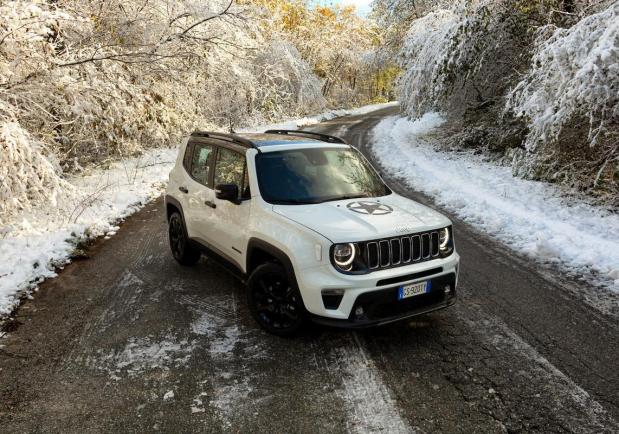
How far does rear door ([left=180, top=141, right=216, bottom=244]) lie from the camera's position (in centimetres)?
573

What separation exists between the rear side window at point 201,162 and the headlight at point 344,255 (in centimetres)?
243

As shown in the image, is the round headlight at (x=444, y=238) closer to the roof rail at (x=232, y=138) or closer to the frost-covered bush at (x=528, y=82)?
the roof rail at (x=232, y=138)

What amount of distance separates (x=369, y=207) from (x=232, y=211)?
152cm

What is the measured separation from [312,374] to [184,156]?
149 inches

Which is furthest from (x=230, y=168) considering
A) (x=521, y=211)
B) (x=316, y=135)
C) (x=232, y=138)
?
(x=521, y=211)

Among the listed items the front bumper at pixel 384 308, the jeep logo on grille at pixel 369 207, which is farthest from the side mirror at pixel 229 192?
the front bumper at pixel 384 308

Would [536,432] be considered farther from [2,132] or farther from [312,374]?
[2,132]

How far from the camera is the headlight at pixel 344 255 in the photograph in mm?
4020

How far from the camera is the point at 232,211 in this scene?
16.9 feet

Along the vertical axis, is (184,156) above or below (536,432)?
above

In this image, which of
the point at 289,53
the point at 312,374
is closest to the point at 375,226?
the point at 312,374

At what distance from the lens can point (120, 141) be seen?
1381 cm

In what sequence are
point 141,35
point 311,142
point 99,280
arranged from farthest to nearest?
point 141,35 < point 99,280 < point 311,142

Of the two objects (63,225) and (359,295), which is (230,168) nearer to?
(359,295)
